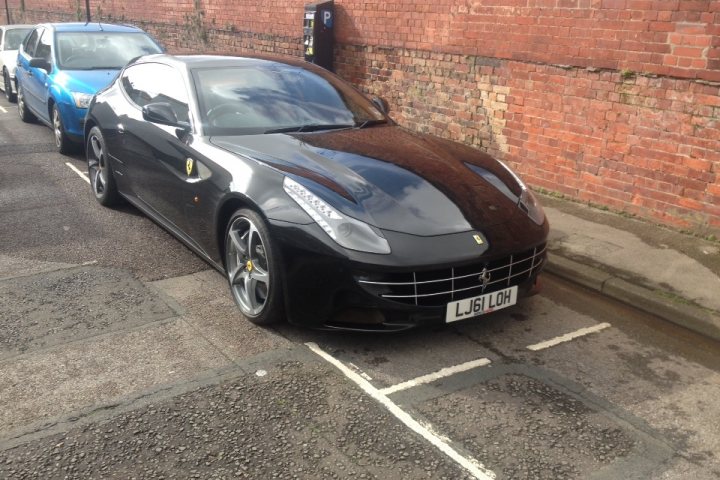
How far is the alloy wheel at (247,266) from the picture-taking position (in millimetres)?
4180

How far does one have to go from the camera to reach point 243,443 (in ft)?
10.2

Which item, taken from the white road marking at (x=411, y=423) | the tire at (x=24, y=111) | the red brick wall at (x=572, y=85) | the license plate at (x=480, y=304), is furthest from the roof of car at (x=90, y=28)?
the license plate at (x=480, y=304)

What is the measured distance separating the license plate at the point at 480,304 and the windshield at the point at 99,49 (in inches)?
275

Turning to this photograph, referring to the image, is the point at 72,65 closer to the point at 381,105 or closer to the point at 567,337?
the point at 381,105

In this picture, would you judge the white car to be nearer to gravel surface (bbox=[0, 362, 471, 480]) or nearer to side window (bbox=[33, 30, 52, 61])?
side window (bbox=[33, 30, 52, 61])

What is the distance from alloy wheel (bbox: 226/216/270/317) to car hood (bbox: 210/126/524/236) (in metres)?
0.45

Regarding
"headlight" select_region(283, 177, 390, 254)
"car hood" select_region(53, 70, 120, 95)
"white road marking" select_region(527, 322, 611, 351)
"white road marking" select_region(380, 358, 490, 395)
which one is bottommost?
"white road marking" select_region(527, 322, 611, 351)

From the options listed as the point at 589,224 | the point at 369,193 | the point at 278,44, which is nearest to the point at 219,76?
the point at 369,193

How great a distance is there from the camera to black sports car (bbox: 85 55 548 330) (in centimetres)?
381

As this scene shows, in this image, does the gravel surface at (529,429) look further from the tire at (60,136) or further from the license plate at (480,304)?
the tire at (60,136)

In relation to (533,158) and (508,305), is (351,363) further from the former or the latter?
(533,158)

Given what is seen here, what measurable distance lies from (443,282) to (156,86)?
319 cm

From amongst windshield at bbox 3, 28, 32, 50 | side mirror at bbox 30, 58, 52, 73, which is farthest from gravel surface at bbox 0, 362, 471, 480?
Result: windshield at bbox 3, 28, 32, 50

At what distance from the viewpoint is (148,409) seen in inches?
133
